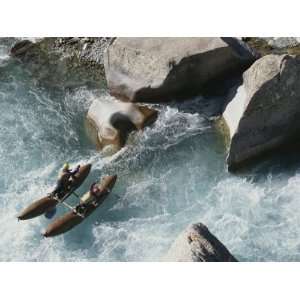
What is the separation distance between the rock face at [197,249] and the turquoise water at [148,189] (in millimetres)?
1545

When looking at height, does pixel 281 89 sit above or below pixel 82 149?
above

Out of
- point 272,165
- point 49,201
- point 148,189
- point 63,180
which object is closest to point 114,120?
point 148,189

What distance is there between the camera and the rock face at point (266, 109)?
1597 cm

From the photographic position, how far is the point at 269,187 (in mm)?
16250

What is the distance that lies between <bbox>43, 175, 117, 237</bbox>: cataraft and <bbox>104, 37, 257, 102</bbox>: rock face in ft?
10.3

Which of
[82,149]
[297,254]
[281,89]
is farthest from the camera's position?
[82,149]

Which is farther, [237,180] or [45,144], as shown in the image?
[45,144]

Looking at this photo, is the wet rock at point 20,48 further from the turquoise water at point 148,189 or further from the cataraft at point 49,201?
the cataraft at point 49,201

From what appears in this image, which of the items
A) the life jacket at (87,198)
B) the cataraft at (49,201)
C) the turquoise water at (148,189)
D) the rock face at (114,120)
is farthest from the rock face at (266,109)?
the cataraft at (49,201)

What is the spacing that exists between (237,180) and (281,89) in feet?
7.76

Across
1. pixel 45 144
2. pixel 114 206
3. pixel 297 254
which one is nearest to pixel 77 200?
pixel 114 206

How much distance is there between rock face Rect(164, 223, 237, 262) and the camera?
505 inches

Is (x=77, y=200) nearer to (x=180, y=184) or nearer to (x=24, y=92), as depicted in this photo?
(x=180, y=184)

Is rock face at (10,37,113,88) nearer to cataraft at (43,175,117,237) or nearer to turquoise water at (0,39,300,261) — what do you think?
turquoise water at (0,39,300,261)
